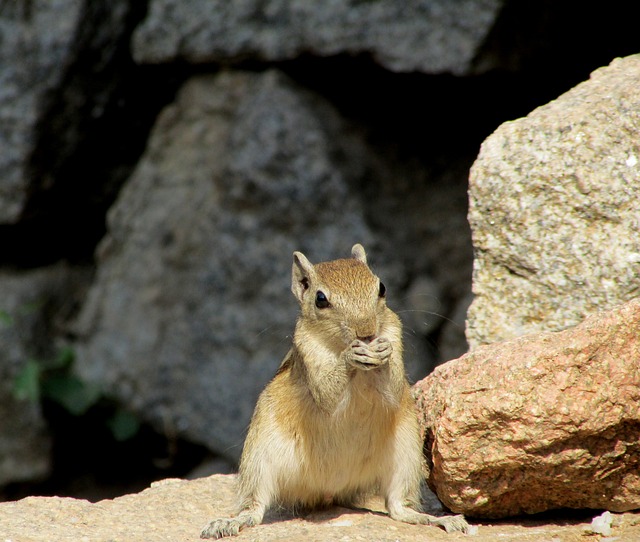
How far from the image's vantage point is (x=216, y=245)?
22.0 feet

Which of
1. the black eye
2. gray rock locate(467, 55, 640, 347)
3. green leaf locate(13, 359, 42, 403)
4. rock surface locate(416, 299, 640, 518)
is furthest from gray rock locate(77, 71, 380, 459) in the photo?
rock surface locate(416, 299, 640, 518)

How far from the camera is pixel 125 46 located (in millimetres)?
6914

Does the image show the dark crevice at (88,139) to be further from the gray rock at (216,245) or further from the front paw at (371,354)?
the front paw at (371,354)

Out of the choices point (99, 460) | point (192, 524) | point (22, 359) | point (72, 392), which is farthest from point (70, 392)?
point (192, 524)

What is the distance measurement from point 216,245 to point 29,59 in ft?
5.82

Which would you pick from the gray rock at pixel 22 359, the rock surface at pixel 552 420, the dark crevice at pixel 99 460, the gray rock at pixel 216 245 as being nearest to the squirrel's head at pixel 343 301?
the rock surface at pixel 552 420

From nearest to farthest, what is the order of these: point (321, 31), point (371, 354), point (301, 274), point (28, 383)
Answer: point (371, 354) → point (301, 274) → point (321, 31) → point (28, 383)

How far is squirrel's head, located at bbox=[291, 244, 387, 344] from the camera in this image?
4004 millimetres

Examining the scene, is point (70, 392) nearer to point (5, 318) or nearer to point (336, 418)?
point (5, 318)

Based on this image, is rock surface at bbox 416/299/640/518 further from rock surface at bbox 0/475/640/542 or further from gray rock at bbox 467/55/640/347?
gray rock at bbox 467/55/640/347

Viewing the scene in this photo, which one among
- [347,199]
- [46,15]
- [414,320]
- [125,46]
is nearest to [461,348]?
[414,320]

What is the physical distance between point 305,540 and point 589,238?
5.51 feet

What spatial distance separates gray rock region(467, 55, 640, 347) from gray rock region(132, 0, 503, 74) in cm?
169

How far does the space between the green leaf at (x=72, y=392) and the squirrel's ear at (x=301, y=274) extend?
121 inches
